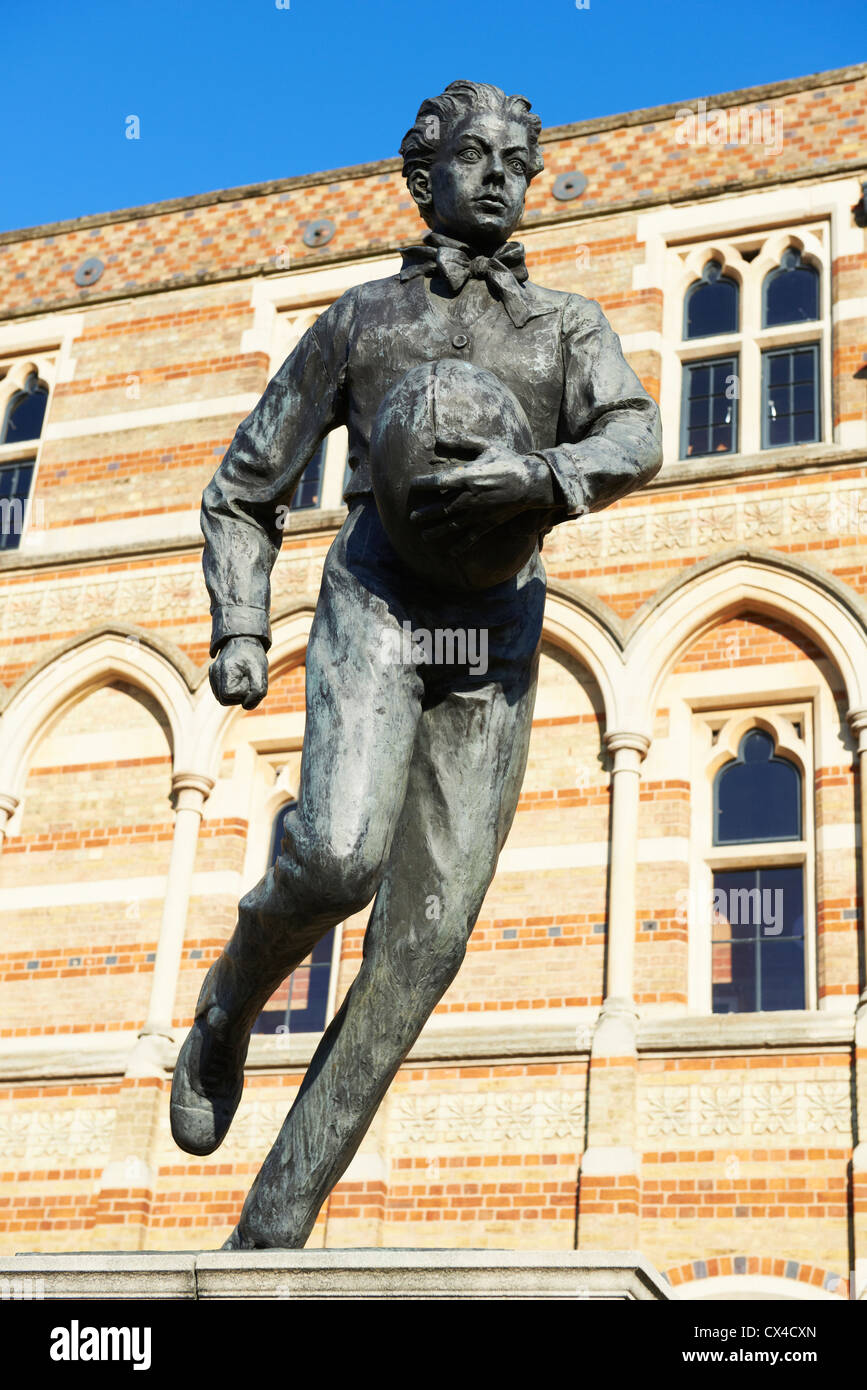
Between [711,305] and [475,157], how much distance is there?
366 inches

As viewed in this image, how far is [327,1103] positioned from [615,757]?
7.67 meters

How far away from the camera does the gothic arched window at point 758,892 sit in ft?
33.7

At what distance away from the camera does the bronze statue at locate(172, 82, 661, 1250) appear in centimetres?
312

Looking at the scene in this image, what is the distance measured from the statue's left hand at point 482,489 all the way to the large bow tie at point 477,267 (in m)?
0.61

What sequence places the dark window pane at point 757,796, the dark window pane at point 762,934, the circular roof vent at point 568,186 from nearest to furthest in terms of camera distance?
1. the dark window pane at point 762,934
2. the dark window pane at point 757,796
3. the circular roof vent at point 568,186

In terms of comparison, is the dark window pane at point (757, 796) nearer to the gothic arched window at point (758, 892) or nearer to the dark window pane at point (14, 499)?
the gothic arched window at point (758, 892)

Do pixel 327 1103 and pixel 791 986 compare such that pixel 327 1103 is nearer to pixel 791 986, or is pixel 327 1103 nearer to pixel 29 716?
pixel 791 986

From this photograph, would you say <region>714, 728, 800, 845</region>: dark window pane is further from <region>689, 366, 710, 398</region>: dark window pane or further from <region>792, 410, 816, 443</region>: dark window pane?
<region>689, 366, 710, 398</region>: dark window pane

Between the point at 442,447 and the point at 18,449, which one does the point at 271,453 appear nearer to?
the point at 442,447

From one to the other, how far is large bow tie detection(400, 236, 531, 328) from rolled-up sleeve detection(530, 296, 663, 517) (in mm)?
112

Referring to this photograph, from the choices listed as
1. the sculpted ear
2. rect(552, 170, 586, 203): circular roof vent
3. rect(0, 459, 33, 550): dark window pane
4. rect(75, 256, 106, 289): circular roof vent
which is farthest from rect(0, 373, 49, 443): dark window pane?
the sculpted ear

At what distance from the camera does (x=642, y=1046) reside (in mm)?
9844

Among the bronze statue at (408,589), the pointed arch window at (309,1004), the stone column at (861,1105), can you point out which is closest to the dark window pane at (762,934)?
the stone column at (861,1105)
